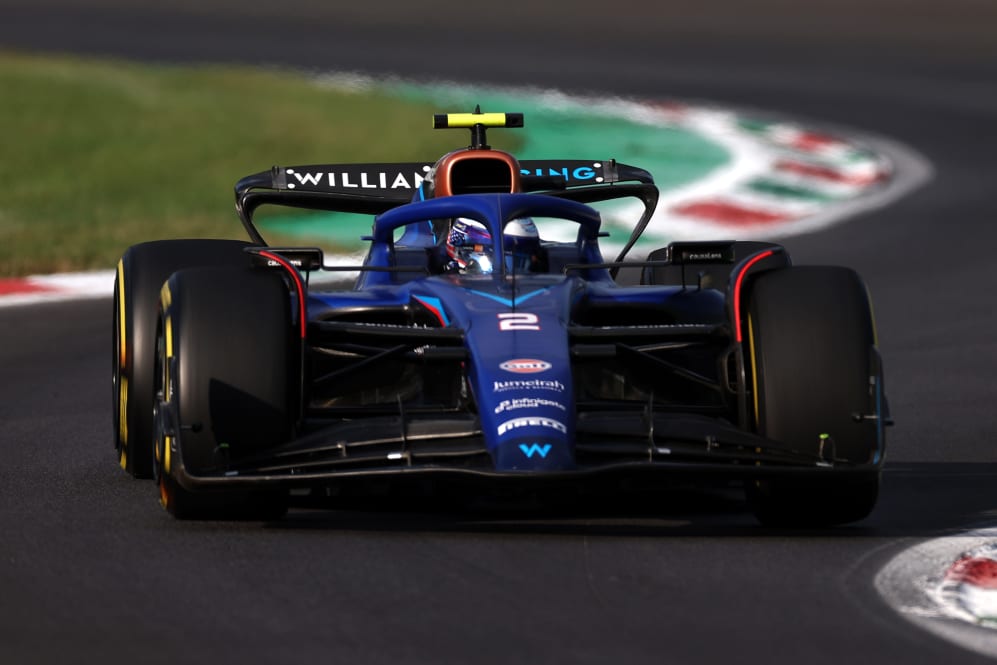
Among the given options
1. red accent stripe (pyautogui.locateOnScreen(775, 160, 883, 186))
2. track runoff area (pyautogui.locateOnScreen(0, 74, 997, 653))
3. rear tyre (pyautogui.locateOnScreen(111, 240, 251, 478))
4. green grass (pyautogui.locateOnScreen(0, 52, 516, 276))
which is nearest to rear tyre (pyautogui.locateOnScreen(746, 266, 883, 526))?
rear tyre (pyautogui.locateOnScreen(111, 240, 251, 478))

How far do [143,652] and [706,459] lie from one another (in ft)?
6.93

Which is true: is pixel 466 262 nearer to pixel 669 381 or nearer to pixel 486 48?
pixel 669 381

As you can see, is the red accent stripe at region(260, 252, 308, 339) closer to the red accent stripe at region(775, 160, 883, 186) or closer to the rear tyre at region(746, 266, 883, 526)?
the rear tyre at region(746, 266, 883, 526)

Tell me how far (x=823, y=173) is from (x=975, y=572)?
45.5ft

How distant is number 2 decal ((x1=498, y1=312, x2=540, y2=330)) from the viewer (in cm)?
721

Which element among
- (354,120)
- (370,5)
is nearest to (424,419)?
(354,120)

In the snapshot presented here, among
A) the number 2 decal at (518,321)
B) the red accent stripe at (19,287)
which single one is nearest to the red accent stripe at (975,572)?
the number 2 decal at (518,321)

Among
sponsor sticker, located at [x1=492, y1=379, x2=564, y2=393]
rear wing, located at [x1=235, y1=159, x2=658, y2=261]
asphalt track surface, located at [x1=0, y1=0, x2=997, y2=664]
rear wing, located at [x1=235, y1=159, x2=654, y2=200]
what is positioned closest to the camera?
asphalt track surface, located at [x1=0, y1=0, x2=997, y2=664]

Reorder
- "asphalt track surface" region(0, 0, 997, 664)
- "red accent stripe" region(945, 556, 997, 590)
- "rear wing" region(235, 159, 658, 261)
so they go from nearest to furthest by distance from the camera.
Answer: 1. "asphalt track surface" region(0, 0, 997, 664)
2. "red accent stripe" region(945, 556, 997, 590)
3. "rear wing" region(235, 159, 658, 261)

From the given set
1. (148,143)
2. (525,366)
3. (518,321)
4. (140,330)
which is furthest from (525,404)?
(148,143)

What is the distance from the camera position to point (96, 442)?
9188 mm

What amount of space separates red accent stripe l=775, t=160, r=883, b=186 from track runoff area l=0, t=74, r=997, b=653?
18mm

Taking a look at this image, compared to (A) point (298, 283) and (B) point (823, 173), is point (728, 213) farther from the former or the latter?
(A) point (298, 283)

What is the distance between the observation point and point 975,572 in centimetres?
629
